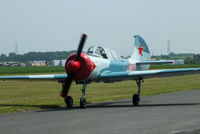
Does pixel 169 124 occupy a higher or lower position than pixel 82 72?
lower

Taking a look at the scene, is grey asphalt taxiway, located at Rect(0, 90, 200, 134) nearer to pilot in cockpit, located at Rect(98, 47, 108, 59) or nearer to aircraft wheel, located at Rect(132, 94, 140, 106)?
aircraft wheel, located at Rect(132, 94, 140, 106)

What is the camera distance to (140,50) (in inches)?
976

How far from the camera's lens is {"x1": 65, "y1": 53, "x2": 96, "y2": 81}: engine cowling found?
16.3 metres

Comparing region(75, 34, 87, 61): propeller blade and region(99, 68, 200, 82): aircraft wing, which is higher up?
region(75, 34, 87, 61): propeller blade

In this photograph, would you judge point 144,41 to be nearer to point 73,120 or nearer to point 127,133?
point 73,120

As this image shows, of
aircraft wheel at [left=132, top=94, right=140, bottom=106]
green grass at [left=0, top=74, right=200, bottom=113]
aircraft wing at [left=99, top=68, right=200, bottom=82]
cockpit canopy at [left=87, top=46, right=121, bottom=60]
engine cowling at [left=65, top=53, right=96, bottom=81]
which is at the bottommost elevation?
green grass at [left=0, top=74, right=200, bottom=113]

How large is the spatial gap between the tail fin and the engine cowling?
25.0 ft

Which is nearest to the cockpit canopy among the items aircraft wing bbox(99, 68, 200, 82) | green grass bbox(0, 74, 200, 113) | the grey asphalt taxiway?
aircraft wing bbox(99, 68, 200, 82)

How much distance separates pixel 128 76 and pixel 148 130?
8.09 meters

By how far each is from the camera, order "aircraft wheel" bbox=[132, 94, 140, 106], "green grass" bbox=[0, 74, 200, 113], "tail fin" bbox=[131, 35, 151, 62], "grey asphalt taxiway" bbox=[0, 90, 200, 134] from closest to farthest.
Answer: "grey asphalt taxiway" bbox=[0, 90, 200, 134] < "aircraft wheel" bbox=[132, 94, 140, 106] < "green grass" bbox=[0, 74, 200, 113] < "tail fin" bbox=[131, 35, 151, 62]

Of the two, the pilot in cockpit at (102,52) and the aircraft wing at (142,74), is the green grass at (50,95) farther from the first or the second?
the pilot in cockpit at (102,52)

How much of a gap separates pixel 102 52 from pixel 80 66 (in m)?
2.76

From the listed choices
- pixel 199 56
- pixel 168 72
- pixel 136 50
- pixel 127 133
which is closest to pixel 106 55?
pixel 168 72

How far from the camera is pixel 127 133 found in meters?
10.1
